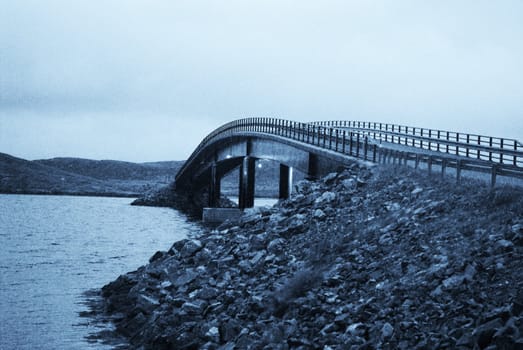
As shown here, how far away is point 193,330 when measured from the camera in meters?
16.5

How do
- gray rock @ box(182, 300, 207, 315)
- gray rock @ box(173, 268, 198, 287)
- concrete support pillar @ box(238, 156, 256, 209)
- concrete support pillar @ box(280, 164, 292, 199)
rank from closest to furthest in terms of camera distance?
gray rock @ box(182, 300, 207, 315)
gray rock @ box(173, 268, 198, 287)
concrete support pillar @ box(280, 164, 292, 199)
concrete support pillar @ box(238, 156, 256, 209)

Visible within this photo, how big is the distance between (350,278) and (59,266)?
22938 millimetres

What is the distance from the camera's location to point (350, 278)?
1589 centimetres

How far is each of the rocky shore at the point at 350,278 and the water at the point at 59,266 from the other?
5.84 ft

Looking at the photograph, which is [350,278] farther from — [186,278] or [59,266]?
[59,266]

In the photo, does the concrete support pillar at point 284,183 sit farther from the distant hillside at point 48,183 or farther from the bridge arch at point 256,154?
the distant hillside at point 48,183

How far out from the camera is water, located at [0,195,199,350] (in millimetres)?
20344

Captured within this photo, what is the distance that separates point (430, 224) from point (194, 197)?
9598 cm

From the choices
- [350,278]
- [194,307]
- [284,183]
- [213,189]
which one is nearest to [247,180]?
[284,183]

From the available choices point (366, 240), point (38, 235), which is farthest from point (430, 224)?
point (38, 235)

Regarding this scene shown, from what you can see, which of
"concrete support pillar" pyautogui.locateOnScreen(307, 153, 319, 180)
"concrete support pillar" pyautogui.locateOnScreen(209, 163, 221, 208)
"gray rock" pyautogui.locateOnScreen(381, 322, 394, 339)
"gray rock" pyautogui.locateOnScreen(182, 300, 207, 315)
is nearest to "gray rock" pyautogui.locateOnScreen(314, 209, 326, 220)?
"gray rock" pyautogui.locateOnScreen(182, 300, 207, 315)

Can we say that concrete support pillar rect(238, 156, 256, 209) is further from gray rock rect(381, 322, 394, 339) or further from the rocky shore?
gray rock rect(381, 322, 394, 339)

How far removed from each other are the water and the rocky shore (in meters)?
1.78

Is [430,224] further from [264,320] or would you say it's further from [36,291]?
[36,291]
